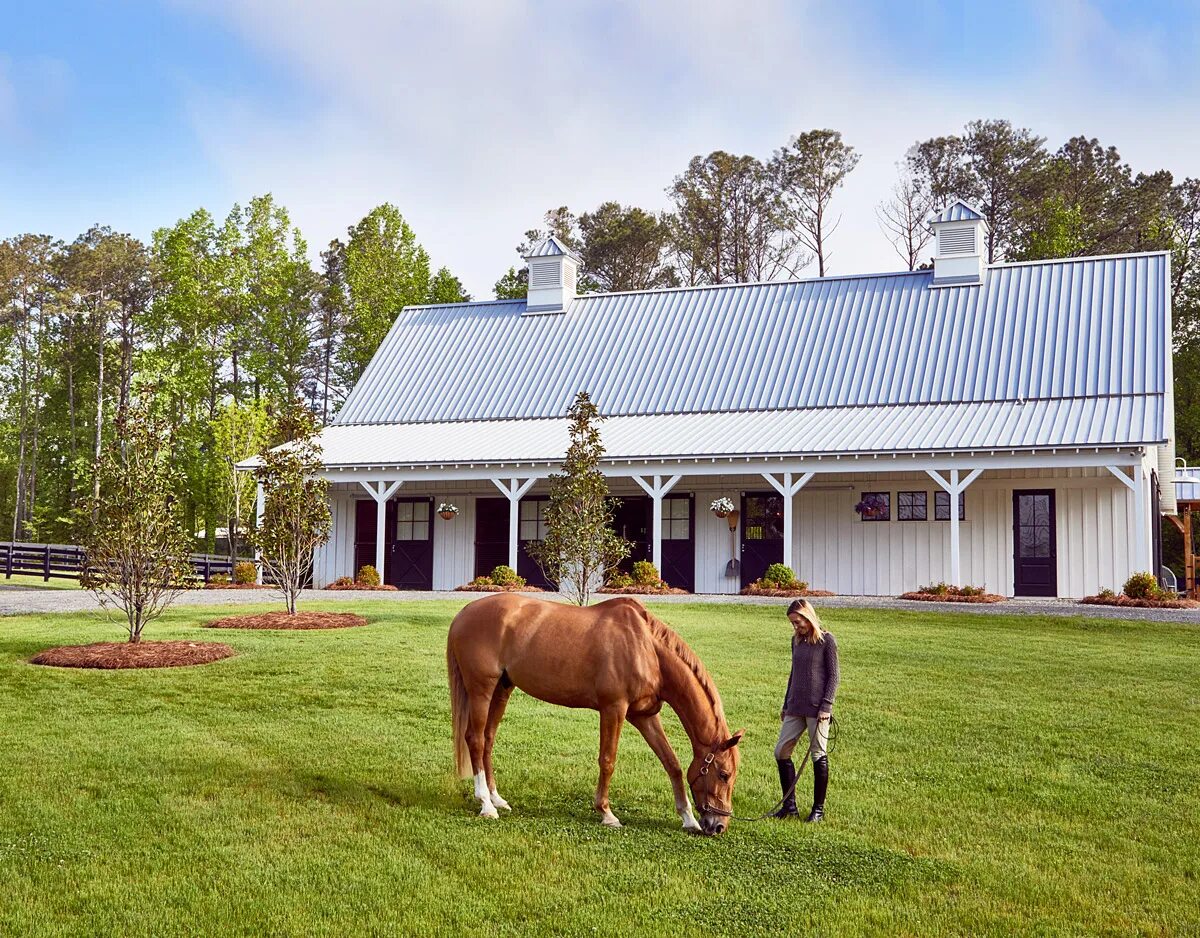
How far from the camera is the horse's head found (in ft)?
20.2

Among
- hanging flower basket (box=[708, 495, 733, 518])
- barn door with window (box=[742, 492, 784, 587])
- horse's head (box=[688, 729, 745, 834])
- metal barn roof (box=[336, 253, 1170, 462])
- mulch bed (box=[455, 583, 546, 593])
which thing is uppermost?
metal barn roof (box=[336, 253, 1170, 462])

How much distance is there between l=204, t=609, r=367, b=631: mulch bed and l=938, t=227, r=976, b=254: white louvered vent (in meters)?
18.1

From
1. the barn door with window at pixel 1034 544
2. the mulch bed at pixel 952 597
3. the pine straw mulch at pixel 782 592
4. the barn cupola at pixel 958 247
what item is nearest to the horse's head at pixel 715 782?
the pine straw mulch at pixel 782 592

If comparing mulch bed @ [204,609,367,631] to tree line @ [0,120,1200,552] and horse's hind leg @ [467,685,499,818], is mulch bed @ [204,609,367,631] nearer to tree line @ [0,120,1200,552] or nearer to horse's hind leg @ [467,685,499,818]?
horse's hind leg @ [467,685,499,818]

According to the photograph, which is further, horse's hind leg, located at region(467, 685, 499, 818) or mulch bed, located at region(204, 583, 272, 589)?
mulch bed, located at region(204, 583, 272, 589)

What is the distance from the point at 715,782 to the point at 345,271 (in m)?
43.9

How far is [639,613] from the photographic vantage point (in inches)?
259

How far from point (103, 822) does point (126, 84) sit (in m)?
15.7

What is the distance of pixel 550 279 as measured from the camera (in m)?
31.0

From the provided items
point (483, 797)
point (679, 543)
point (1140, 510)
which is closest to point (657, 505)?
point (679, 543)

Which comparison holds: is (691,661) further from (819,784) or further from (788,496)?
(788,496)

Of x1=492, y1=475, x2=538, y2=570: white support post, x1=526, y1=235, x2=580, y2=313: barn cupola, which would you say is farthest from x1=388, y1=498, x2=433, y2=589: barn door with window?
x1=526, y1=235, x2=580, y2=313: barn cupola

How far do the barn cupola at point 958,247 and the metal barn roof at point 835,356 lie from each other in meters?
0.37

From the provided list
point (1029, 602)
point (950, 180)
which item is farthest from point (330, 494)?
point (950, 180)
